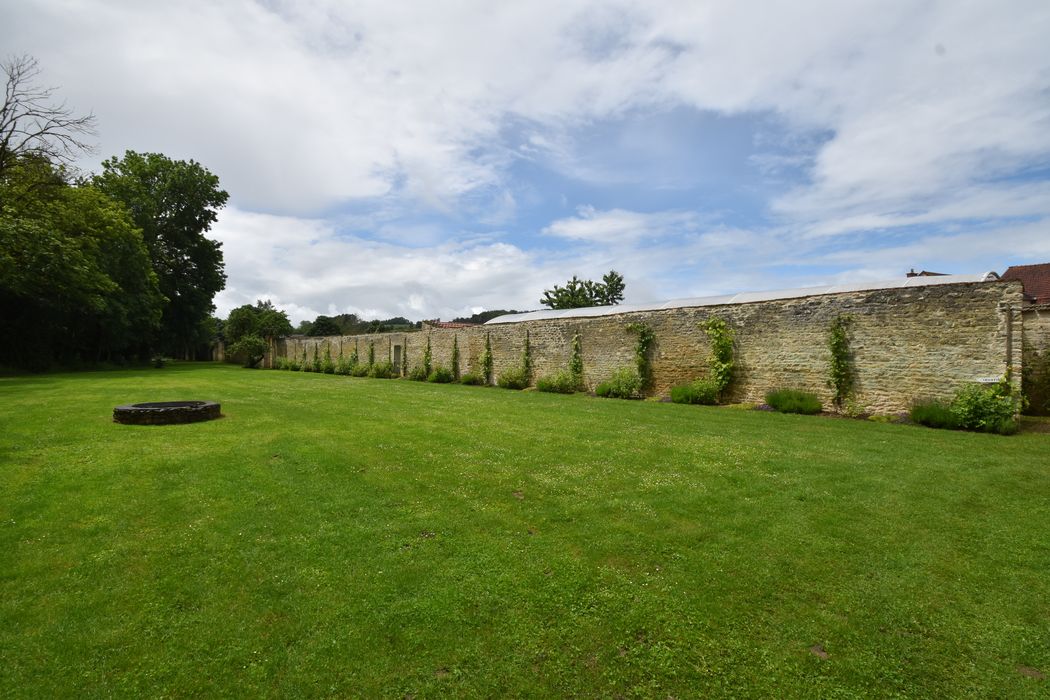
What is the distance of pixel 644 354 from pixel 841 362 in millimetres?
5134

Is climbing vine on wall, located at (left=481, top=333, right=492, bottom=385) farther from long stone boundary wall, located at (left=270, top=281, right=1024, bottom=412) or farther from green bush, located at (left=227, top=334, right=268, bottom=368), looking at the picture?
green bush, located at (left=227, top=334, right=268, bottom=368)

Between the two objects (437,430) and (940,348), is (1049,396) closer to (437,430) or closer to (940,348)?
(940,348)

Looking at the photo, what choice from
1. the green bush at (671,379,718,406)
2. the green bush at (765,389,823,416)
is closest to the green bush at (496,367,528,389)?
the green bush at (671,379,718,406)

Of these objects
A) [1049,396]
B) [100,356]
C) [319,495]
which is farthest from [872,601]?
[100,356]

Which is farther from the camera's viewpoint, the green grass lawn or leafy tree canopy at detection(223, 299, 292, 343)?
leafy tree canopy at detection(223, 299, 292, 343)

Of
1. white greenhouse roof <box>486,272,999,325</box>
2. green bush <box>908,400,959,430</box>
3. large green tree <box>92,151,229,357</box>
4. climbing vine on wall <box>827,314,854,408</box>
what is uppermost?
large green tree <box>92,151,229,357</box>

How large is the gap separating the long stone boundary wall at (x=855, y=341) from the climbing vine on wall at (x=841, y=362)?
0.15 metres

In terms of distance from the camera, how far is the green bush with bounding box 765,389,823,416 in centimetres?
1077

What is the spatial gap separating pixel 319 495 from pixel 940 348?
453 inches

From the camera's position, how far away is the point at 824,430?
27.6 ft

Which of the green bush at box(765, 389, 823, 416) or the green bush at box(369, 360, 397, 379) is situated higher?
the green bush at box(369, 360, 397, 379)

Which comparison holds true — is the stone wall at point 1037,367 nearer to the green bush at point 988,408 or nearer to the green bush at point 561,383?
the green bush at point 988,408

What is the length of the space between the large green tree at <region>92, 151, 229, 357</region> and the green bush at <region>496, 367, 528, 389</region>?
26213mm

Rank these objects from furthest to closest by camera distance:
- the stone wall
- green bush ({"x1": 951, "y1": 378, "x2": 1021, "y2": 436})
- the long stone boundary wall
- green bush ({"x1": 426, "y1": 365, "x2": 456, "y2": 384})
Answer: green bush ({"x1": 426, "y1": 365, "x2": 456, "y2": 384}) < the stone wall < the long stone boundary wall < green bush ({"x1": 951, "y1": 378, "x2": 1021, "y2": 436})
